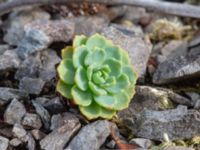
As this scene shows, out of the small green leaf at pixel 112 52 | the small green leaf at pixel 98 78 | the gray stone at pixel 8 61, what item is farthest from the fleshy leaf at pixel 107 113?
the gray stone at pixel 8 61

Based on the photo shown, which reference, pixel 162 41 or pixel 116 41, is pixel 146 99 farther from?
pixel 162 41

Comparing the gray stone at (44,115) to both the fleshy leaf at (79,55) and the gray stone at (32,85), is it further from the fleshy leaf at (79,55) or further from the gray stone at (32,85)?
the fleshy leaf at (79,55)

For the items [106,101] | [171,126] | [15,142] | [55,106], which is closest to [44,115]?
[55,106]

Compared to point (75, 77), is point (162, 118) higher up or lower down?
lower down

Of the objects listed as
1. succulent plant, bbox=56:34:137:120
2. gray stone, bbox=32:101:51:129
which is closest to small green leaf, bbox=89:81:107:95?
succulent plant, bbox=56:34:137:120

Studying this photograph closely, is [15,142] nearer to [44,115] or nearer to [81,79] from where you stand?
[44,115]

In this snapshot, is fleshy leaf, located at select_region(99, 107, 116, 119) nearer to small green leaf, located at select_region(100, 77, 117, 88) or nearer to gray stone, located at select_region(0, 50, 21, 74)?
small green leaf, located at select_region(100, 77, 117, 88)

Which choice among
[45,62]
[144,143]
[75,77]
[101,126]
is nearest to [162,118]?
[144,143]
